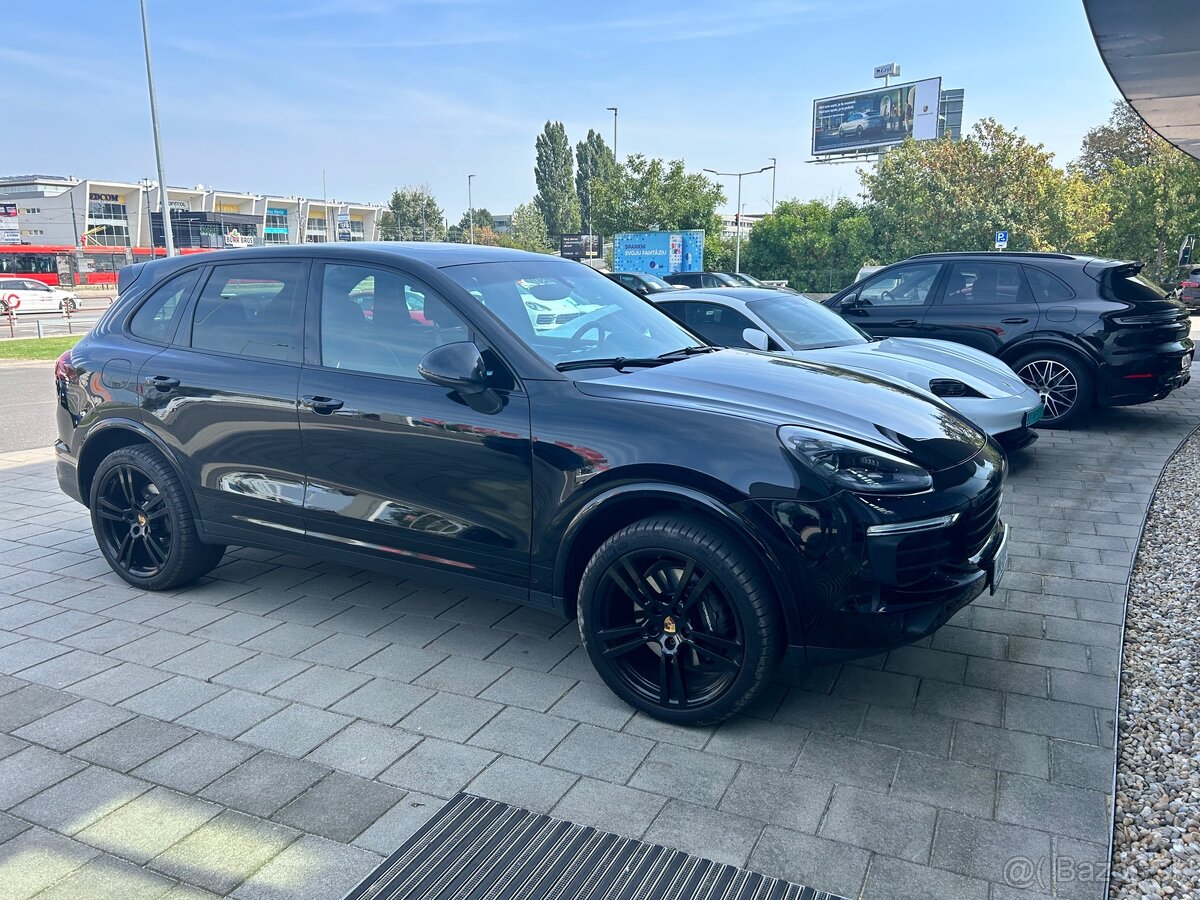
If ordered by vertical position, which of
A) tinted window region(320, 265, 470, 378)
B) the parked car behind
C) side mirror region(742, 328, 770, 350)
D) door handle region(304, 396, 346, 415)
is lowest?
door handle region(304, 396, 346, 415)

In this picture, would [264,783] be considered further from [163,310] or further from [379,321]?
[163,310]

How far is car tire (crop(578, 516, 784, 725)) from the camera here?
2990 mm

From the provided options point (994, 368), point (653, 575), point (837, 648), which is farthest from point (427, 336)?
point (994, 368)

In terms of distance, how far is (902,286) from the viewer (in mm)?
9578

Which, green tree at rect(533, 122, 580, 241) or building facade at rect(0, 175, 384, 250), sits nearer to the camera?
green tree at rect(533, 122, 580, 241)

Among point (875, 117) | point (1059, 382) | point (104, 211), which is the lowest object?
point (1059, 382)

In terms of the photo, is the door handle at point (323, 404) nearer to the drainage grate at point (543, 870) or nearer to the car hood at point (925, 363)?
the drainage grate at point (543, 870)

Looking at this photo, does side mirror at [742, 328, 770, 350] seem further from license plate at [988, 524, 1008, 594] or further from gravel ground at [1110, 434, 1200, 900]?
license plate at [988, 524, 1008, 594]

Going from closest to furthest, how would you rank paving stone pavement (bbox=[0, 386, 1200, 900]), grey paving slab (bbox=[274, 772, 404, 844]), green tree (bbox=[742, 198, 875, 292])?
1. paving stone pavement (bbox=[0, 386, 1200, 900])
2. grey paving slab (bbox=[274, 772, 404, 844])
3. green tree (bbox=[742, 198, 875, 292])

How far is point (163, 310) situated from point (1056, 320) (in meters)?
7.92

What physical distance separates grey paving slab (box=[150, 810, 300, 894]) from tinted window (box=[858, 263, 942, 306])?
8564mm

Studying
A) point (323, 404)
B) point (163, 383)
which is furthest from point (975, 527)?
point (163, 383)

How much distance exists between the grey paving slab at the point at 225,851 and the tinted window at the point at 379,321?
6.00 feet

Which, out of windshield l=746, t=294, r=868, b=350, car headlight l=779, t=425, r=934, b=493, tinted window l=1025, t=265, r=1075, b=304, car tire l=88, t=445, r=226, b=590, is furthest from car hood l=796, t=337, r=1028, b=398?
car tire l=88, t=445, r=226, b=590
